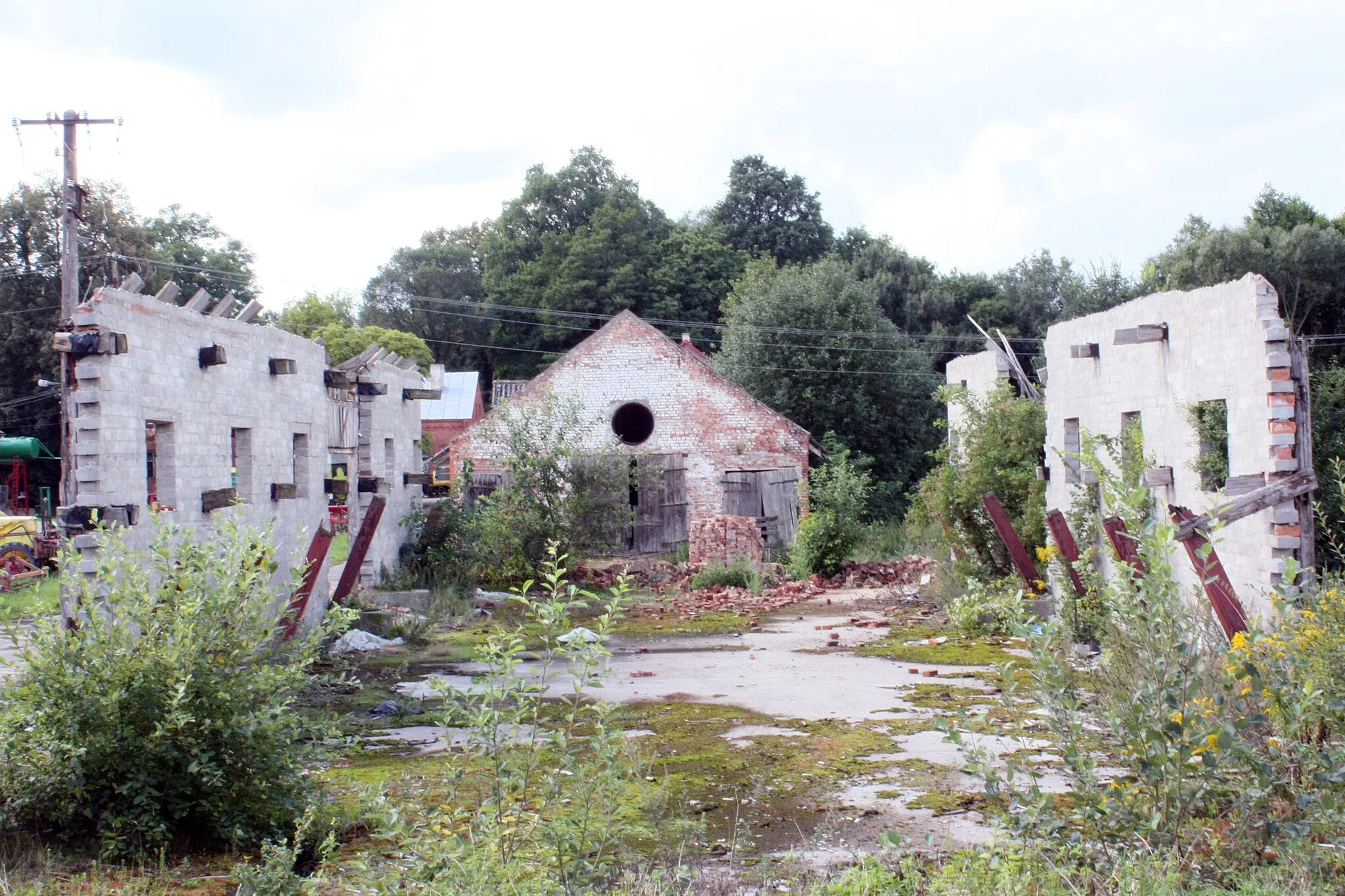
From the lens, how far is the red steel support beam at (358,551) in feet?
44.6

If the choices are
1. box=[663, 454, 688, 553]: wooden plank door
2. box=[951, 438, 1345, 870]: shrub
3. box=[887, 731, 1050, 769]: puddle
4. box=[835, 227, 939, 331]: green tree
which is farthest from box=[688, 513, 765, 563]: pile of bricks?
box=[835, 227, 939, 331]: green tree

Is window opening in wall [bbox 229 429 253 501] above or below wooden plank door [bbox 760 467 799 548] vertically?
above

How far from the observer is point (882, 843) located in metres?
A: 4.53

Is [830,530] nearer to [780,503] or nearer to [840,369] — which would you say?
[780,503]

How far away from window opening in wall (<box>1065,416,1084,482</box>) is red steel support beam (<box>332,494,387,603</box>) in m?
8.77

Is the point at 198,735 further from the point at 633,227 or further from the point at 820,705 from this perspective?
the point at 633,227

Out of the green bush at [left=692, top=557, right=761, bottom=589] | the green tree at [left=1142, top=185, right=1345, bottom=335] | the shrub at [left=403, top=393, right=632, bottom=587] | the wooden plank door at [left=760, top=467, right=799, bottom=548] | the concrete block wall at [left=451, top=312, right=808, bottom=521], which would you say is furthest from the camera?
the green tree at [left=1142, top=185, right=1345, bottom=335]

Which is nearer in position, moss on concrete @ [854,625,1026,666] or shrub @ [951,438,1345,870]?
shrub @ [951,438,1345,870]

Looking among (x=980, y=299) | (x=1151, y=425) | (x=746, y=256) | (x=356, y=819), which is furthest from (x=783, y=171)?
(x=356, y=819)

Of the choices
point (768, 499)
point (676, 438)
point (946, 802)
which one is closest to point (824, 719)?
point (946, 802)

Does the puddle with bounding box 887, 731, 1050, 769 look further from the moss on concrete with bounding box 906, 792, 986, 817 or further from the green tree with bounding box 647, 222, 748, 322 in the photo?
the green tree with bounding box 647, 222, 748, 322

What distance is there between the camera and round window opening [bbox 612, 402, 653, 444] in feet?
82.7

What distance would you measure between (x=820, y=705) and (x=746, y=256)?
3654 centimetres

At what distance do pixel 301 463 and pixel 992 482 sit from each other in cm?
943
